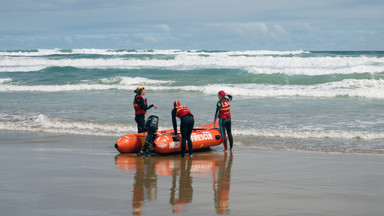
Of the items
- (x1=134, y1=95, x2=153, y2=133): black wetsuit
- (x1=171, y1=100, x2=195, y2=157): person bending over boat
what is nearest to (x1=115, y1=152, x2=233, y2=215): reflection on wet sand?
(x1=171, y1=100, x2=195, y2=157): person bending over boat

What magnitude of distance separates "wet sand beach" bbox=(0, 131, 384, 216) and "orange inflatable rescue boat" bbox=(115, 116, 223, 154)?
0.75 ft

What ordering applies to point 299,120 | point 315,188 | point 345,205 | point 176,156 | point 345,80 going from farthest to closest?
point 345,80 → point 299,120 → point 176,156 → point 315,188 → point 345,205

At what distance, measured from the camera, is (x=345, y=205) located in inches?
221

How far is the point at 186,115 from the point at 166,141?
755 mm

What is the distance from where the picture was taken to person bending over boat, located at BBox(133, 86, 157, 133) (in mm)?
9938

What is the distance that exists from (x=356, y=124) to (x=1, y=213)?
10.5 m

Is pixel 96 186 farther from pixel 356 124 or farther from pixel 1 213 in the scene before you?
pixel 356 124

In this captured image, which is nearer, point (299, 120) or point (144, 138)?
point (144, 138)

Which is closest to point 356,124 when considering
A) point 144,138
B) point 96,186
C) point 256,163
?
point 256,163

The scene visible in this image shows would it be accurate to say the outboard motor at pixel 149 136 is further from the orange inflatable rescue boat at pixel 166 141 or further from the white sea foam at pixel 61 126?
the white sea foam at pixel 61 126

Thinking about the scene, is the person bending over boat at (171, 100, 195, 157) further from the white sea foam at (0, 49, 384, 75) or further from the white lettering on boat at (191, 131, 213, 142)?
the white sea foam at (0, 49, 384, 75)

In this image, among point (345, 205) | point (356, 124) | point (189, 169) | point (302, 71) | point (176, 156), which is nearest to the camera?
point (345, 205)

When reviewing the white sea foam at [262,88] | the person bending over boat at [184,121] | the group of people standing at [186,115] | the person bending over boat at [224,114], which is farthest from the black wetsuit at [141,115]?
the white sea foam at [262,88]

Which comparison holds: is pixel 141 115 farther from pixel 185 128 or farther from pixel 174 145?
pixel 185 128
